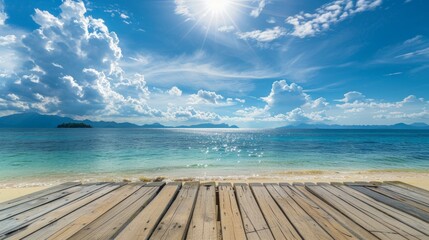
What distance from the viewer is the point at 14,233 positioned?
271cm

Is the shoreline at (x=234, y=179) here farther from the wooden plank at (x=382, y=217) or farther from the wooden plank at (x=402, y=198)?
the wooden plank at (x=382, y=217)

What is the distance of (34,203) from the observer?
376cm

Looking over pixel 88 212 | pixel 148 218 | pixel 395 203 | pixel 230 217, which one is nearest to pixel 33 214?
pixel 88 212

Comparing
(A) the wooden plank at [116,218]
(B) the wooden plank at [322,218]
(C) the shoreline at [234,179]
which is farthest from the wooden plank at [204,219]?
(C) the shoreline at [234,179]

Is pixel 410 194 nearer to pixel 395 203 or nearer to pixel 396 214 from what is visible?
pixel 395 203

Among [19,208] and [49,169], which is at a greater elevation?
[19,208]

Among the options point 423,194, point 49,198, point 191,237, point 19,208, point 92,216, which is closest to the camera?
point 191,237

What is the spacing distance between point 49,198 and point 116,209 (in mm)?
1618

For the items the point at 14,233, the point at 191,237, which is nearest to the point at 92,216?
the point at 14,233

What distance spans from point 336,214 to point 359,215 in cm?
36

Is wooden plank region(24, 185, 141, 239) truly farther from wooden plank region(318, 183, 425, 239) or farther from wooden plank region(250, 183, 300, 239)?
wooden plank region(318, 183, 425, 239)

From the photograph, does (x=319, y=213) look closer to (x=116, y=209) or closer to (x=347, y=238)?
(x=347, y=238)

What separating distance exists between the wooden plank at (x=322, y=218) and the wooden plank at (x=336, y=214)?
0.19 ft

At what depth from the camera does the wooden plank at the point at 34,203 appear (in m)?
3.30
